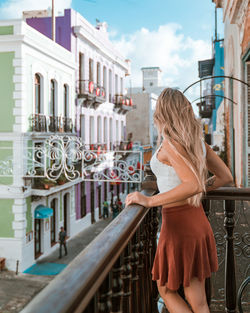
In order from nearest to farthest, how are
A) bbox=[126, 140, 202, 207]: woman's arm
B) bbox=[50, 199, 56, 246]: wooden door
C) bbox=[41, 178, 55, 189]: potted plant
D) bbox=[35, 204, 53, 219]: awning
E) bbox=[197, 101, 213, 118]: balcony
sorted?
bbox=[126, 140, 202, 207]: woman's arm < bbox=[41, 178, 55, 189]: potted plant < bbox=[35, 204, 53, 219]: awning < bbox=[50, 199, 56, 246]: wooden door < bbox=[197, 101, 213, 118]: balcony

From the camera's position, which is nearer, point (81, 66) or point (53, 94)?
point (53, 94)

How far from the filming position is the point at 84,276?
3.63 ft

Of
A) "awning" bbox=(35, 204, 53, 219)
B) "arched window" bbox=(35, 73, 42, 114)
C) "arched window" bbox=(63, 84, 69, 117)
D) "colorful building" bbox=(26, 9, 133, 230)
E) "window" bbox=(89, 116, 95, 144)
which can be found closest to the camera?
"awning" bbox=(35, 204, 53, 219)

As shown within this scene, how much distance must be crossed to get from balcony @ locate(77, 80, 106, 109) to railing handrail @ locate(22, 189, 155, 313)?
20517 millimetres

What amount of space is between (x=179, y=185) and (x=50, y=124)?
16295 millimetres

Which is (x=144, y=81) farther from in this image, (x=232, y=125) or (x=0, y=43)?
(x=232, y=125)

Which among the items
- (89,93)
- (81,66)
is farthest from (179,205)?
(81,66)

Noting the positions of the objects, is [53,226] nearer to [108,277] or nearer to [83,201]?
[83,201]

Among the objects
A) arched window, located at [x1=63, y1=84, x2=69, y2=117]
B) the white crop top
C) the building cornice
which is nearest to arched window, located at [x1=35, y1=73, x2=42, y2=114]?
the building cornice

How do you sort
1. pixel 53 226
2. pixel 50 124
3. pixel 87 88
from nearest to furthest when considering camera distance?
pixel 50 124 < pixel 53 226 < pixel 87 88

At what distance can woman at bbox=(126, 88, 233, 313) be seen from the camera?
6.59ft

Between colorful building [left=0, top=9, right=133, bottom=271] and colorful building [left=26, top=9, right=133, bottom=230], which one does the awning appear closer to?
colorful building [left=0, top=9, right=133, bottom=271]

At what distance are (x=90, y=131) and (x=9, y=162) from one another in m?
8.99

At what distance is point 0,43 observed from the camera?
15.5 m
